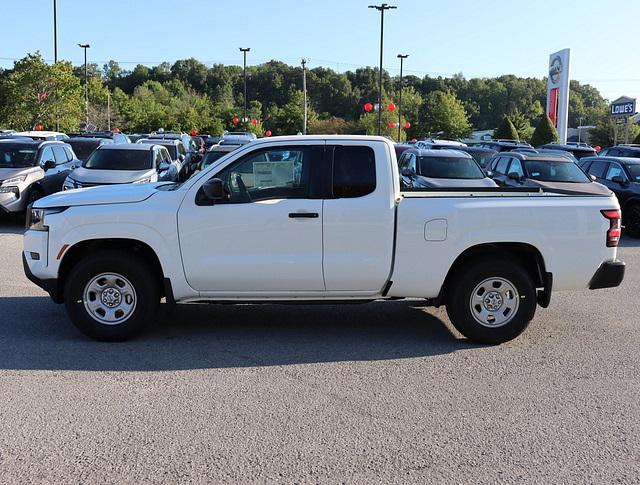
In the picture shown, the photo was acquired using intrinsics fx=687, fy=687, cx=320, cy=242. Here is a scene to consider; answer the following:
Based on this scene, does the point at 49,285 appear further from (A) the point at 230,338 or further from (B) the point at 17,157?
(B) the point at 17,157

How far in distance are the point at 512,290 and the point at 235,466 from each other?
348 cm

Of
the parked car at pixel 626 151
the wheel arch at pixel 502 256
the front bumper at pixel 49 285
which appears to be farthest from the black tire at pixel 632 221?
the front bumper at pixel 49 285

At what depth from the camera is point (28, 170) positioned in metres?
14.7

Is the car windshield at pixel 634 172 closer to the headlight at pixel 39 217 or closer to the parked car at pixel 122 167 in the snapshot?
the parked car at pixel 122 167

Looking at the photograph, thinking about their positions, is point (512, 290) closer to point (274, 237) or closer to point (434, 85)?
point (274, 237)

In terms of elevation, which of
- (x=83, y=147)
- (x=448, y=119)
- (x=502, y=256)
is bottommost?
(x=502, y=256)

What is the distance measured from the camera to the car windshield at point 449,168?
15.3m

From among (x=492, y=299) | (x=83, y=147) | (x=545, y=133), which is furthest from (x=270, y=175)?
(x=545, y=133)

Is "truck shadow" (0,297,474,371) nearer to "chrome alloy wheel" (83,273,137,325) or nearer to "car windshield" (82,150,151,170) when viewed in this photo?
"chrome alloy wheel" (83,273,137,325)

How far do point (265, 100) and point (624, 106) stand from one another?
70.1 m

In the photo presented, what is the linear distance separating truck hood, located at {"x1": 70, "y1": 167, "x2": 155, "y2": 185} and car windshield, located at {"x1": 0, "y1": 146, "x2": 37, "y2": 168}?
107 cm

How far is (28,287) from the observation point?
8664 millimetres

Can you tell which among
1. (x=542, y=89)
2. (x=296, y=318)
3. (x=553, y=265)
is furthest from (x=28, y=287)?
(x=542, y=89)

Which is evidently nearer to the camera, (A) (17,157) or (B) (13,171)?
(B) (13,171)
